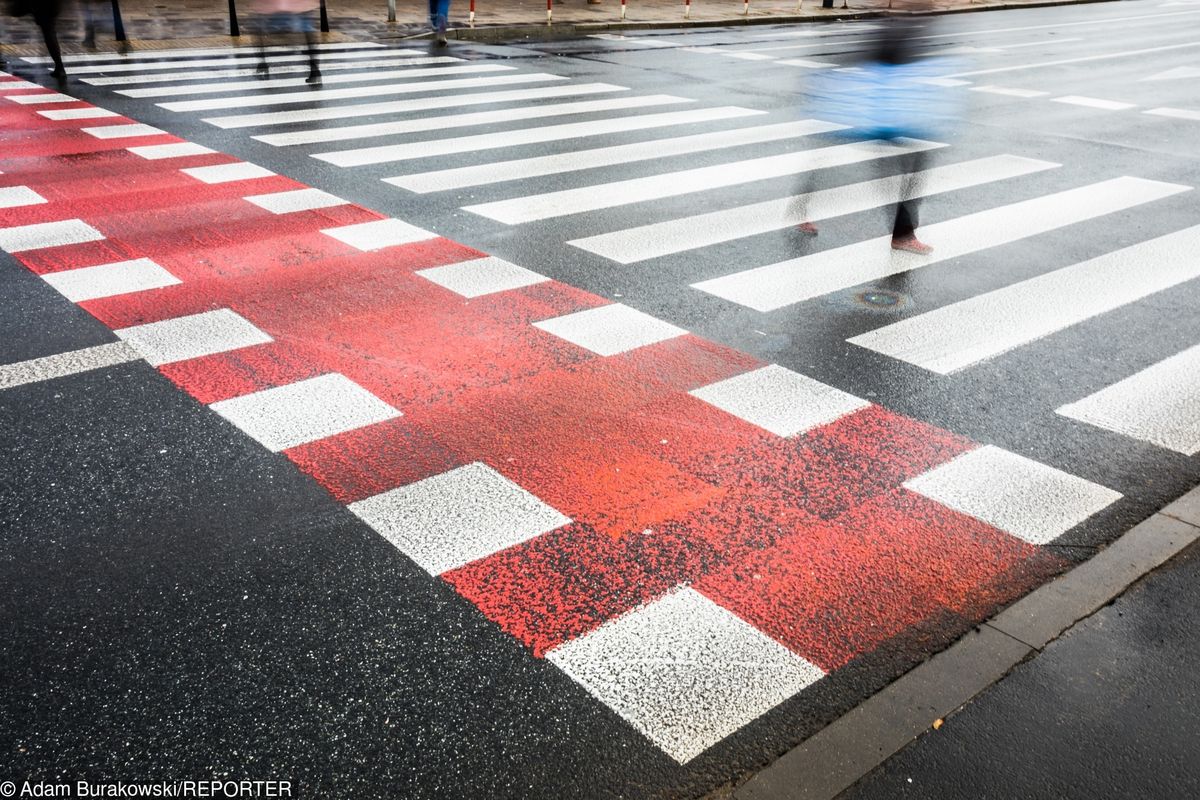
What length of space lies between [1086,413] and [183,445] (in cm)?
440

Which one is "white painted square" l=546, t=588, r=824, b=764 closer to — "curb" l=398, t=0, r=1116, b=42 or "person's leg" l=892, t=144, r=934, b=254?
"person's leg" l=892, t=144, r=934, b=254

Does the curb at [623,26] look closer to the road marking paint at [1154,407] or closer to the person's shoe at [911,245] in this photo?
the person's shoe at [911,245]

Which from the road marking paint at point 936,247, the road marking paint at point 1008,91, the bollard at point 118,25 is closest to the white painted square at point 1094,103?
the road marking paint at point 1008,91

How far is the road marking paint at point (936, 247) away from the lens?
264 inches

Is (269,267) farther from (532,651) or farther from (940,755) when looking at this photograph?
(940,755)

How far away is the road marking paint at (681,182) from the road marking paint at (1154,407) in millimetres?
4381

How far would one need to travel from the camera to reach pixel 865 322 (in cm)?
622

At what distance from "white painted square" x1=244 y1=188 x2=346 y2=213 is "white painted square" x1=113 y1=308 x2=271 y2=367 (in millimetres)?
2406

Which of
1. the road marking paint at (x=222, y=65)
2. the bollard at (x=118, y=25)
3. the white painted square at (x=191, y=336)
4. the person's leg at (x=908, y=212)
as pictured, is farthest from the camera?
the bollard at (x=118, y=25)

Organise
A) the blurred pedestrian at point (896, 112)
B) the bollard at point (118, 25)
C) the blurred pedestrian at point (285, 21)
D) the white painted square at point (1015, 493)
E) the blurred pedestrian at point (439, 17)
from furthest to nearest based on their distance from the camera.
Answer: the blurred pedestrian at point (439, 17) < the blurred pedestrian at point (285, 21) < the bollard at point (118, 25) < the blurred pedestrian at point (896, 112) < the white painted square at point (1015, 493)

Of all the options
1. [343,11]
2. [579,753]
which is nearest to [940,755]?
[579,753]

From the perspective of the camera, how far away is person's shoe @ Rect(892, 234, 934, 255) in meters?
7.59

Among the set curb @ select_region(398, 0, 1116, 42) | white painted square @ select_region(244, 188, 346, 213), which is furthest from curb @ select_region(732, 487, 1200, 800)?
curb @ select_region(398, 0, 1116, 42)

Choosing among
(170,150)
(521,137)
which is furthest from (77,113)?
(521,137)
